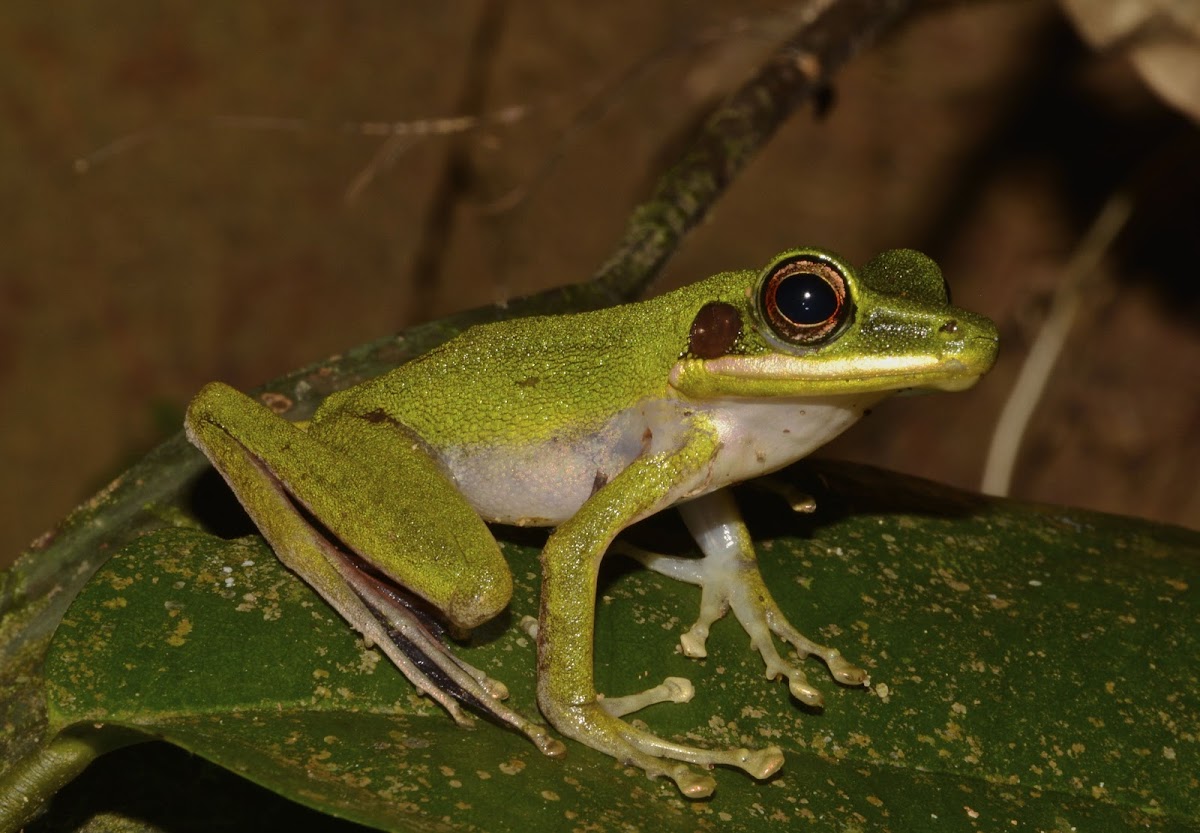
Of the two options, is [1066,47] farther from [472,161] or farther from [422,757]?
[422,757]

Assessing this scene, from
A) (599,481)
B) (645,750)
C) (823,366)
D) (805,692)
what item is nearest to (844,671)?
(805,692)

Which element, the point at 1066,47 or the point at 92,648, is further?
the point at 1066,47

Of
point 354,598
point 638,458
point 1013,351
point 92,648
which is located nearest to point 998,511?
point 638,458

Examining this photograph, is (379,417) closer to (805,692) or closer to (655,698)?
(655,698)

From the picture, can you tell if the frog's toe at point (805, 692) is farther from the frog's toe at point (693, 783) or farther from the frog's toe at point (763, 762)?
the frog's toe at point (693, 783)

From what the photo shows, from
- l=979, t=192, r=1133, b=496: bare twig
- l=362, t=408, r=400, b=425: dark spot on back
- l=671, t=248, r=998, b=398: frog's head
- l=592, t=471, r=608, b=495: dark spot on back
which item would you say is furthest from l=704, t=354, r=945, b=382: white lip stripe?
l=979, t=192, r=1133, b=496: bare twig

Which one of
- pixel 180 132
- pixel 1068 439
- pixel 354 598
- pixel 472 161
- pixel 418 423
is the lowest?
pixel 1068 439

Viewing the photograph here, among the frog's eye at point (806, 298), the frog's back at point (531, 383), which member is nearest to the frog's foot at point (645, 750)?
the frog's back at point (531, 383)
